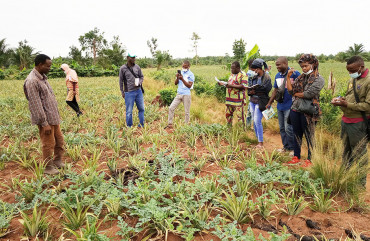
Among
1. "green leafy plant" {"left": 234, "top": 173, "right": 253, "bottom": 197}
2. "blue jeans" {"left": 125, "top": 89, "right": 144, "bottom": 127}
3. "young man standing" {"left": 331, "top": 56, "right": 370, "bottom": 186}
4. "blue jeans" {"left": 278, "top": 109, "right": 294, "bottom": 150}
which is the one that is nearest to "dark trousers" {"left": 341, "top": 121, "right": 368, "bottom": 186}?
"young man standing" {"left": 331, "top": 56, "right": 370, "bottom": 186}

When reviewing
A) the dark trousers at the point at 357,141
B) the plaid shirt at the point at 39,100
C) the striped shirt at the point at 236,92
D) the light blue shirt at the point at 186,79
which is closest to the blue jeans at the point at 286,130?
the striped shirt at the point at 236,92

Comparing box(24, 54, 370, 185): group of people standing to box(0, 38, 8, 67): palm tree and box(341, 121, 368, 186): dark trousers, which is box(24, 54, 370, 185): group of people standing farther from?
box(0, 38, 8, 67): palm tree

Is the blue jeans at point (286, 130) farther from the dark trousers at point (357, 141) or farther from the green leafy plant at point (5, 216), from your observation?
the green leafy plant at point (5, 216)

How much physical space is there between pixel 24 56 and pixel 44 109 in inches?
1393

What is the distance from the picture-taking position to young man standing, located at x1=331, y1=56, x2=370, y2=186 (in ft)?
9.67

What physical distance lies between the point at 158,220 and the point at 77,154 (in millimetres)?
2407

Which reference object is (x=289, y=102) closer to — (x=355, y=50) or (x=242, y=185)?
(x=242, y=185)

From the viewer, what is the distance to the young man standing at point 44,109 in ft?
10.8

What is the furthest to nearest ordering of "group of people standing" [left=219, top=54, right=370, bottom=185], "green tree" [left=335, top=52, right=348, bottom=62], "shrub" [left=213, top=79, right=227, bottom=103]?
"green tree" [left=335, top=52, right=348, bottom=62] < "shrub" [left=213, top=79, right=227, bottom=103] < "group of people standing" [left=219, top=54, right=370, bottom=185]

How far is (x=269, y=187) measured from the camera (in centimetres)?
301

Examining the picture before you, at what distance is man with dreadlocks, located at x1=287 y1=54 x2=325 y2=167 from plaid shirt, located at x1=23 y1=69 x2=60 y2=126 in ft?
12.5

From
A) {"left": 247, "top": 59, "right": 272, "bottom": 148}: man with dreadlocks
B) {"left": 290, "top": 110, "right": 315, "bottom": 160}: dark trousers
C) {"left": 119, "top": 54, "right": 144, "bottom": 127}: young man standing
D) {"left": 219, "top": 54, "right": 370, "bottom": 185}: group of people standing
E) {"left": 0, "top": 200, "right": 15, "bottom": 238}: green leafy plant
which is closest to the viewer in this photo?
{"left": 0, "top": 200, "right": 15, "bottom": 238}: green leafy plant

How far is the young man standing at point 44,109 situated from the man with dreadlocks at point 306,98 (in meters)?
3.82

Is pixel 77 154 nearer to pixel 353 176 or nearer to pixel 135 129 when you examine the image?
pixel 135 129
